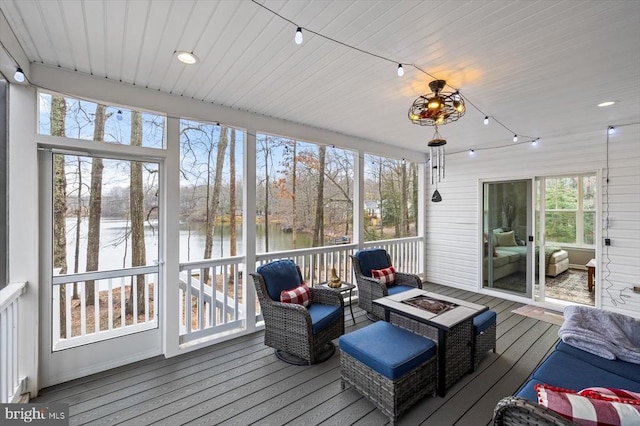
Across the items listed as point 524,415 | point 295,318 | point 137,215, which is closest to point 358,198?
point 295,318

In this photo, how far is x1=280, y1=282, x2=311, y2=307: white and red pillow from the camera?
A: 3.04m

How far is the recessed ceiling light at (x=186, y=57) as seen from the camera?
221cm

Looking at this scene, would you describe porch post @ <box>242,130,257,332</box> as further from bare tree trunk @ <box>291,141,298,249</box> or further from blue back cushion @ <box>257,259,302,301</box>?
bare tree trunk @ <box>291,141,298,249</box>

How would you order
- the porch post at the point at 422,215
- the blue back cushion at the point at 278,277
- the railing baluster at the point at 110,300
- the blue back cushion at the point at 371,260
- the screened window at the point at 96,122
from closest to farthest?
the screened window at the point at 96,122, the railing baluster at the point at 110,300, the blue back cushion at the point at 278,277, the blue back cushion at the point at 371,260, the porch post at the point at 422,215

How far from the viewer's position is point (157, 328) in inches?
120

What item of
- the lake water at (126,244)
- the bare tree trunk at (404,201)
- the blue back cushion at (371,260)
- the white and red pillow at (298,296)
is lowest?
the white and red pillow at (298,296)

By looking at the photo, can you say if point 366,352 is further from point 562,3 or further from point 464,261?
point 464,261

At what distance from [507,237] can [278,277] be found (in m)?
4.46

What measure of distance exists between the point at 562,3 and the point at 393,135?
300cm

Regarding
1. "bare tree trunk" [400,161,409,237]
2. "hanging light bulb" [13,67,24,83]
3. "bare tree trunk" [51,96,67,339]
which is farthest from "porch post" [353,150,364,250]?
"hanging light bulb" [13,67,24,83]

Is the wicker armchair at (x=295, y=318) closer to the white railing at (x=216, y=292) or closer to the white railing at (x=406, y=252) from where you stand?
the white railing at (x=216, y=292)

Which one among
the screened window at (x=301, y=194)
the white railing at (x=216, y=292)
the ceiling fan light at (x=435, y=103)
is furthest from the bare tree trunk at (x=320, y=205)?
the ceiling fan light at (x=435, y=103)

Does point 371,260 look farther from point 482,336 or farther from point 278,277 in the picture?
point 482,336

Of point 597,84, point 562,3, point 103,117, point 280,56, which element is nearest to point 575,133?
point 597,84
